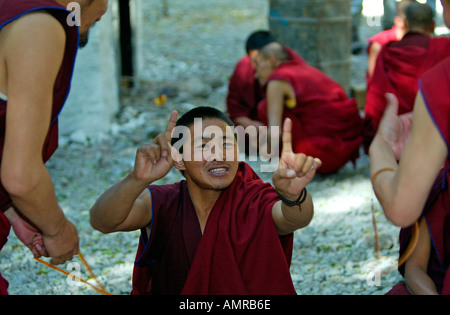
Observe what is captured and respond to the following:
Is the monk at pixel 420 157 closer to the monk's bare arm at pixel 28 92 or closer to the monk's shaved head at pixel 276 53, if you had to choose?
the monk's bare arm at pixel 28 92

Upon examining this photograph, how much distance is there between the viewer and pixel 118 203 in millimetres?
2252

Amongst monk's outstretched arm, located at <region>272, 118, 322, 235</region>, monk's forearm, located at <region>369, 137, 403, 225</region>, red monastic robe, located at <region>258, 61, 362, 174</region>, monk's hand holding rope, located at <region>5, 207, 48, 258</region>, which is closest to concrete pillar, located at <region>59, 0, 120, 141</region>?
red monastic robe, located at <region>258, 61, 362, 174</region>

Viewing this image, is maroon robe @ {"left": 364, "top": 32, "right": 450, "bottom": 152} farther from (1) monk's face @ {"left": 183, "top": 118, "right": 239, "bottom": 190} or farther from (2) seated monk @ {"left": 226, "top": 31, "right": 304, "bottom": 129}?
(1) monk's face @ {"left": 183, "top": 118, "right": 239, "bottom": 190}

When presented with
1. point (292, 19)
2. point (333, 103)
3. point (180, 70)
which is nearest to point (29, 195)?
point (333, 103)

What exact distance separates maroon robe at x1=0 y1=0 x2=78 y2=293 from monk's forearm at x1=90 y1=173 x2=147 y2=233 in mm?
274

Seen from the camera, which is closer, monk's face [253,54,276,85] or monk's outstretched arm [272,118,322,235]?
monk's outstretched arm [272,118,322,235]

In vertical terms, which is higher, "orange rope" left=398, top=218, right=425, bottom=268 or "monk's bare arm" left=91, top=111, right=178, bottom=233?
"monk's bare arm" left=91, top=111, right=178, bottom=233

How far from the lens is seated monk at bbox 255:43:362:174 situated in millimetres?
5078

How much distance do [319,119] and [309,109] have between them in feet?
0.40

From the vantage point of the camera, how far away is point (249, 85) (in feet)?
19.0

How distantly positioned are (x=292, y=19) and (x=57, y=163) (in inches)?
104

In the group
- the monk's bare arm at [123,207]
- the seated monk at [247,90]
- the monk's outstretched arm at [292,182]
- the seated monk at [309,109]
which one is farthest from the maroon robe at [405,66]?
the monk's bare arm at [123,207]

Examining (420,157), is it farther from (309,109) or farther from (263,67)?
(263,67)
